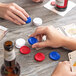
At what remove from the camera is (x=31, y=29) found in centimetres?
115

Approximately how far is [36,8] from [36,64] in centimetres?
51

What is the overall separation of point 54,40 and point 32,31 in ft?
0.59

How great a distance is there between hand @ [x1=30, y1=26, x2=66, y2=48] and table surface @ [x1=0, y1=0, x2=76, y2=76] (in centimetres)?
4

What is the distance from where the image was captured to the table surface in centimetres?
93

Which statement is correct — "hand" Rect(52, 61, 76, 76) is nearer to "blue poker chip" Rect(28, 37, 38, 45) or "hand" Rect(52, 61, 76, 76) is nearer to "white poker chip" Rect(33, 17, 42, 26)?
"blue poker chip" Rect(28, 37, 38, 45)

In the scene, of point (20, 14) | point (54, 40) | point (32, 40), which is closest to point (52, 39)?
point (54, 40)

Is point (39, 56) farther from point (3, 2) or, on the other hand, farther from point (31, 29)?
point (3, 2)

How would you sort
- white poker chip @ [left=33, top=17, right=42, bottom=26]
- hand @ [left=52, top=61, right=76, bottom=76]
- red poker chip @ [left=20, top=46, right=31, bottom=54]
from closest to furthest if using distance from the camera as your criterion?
hand @ [left=52, top=61, right=76, bottom=76] → red poker chip @ [left=20, top=46, right=31, bottom=54] → white poker chip @ [left=33, top=17, right=42, bottom=26]

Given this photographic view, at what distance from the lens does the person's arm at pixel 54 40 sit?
3.35ft

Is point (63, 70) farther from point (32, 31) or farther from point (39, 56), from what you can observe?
point (32, 31)

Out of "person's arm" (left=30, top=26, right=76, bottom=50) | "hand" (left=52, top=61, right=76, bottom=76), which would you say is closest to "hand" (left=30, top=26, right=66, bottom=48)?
"person's arm" (left=30, top=26, right=76, bottom=50)

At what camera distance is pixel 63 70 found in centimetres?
91

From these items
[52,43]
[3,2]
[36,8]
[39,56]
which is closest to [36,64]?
[39,56]

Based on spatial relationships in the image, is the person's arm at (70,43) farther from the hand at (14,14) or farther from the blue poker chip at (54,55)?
the hand at (14,14)
